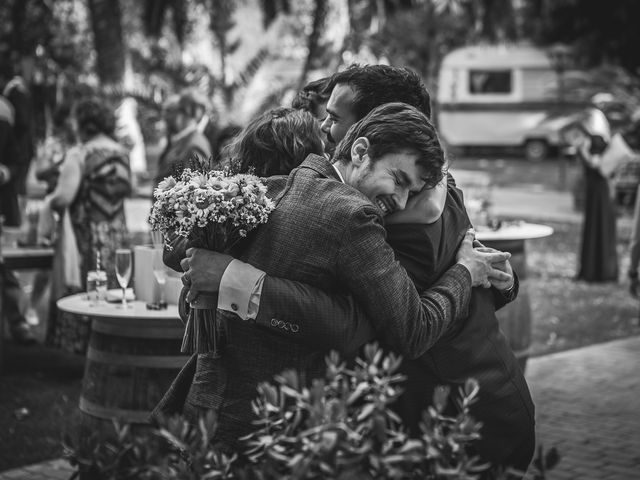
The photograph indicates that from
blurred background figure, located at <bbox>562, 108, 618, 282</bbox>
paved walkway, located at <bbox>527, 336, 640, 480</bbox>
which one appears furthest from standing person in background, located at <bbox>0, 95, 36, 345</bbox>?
blurred background figure, located at <bbox>562, 108, 618, 282</bbox>

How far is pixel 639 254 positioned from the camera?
23.7ft

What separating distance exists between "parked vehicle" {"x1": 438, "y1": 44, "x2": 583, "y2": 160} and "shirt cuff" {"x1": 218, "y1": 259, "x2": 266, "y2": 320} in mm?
31685

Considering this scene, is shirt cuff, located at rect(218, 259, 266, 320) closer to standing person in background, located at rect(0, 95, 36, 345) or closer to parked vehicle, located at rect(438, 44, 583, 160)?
standing person in background, located at rect(0, 95, 36, 345)

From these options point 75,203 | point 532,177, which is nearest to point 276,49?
point 532,177

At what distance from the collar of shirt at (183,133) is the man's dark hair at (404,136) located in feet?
18.2

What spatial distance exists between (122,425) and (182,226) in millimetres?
630

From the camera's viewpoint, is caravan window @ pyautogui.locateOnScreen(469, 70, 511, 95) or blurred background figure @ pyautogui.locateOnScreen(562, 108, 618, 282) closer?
blurred background figure @ pyautogui.locateOnScreen(562, 108, 618, 282)

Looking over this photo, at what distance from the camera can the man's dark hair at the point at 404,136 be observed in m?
2.77

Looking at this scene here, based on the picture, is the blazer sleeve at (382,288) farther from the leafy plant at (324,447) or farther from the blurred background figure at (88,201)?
the blurred background figure at (88,201)

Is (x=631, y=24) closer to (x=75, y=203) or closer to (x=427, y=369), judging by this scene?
A: (x=75, y=203)

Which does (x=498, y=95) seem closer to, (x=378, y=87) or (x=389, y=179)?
(x=378, y=87)

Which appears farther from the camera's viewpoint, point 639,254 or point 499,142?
point 499,142

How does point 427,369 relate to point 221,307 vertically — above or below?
below

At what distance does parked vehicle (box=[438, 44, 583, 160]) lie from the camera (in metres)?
34.4
